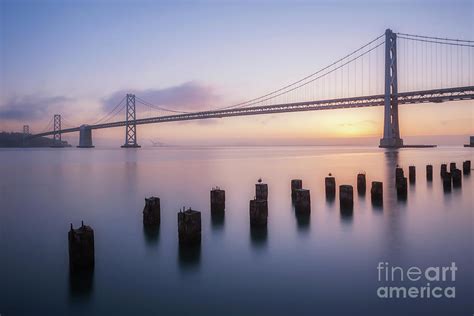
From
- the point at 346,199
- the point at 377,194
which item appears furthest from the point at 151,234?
the point at 377,194

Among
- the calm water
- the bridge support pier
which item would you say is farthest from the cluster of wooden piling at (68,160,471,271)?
the bridge support pier

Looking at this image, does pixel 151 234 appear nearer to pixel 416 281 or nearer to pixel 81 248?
pixel 81 248

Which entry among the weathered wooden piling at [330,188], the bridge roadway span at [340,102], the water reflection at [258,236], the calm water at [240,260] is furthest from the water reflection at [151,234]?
the bridge roadway span at [340,102]

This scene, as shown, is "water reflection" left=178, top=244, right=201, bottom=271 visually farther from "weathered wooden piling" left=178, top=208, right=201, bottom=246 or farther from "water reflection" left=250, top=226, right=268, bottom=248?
"water reflection" left=250, top=226, right=268, bottom=248

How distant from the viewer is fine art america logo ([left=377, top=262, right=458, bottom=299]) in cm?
436

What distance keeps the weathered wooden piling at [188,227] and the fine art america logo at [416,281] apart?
9.68 feet

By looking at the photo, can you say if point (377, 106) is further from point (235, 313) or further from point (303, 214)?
point (235, 313)

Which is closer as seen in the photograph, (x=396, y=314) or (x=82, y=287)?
(x=396, y=314)

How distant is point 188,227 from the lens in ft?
19.5

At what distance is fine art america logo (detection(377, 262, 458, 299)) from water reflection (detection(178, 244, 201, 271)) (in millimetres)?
2664

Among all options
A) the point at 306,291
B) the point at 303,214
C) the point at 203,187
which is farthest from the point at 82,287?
the point at 203,187

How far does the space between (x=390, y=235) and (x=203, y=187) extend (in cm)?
975

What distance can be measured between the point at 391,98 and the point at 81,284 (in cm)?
4899

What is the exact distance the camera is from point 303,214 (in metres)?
8.75
